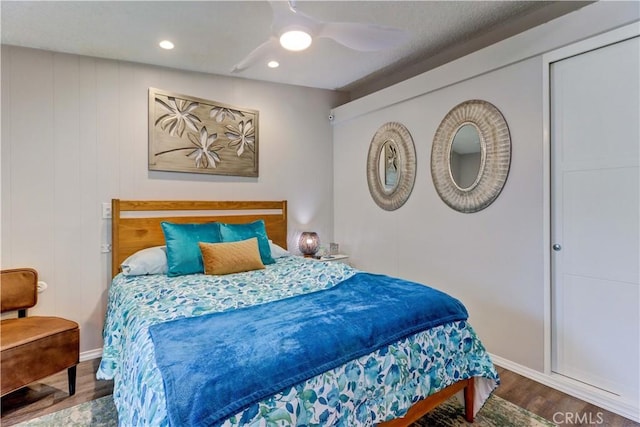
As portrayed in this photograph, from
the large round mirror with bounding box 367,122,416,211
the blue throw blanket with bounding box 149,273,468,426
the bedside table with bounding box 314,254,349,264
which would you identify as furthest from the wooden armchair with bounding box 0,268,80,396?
the large round mirror with bounding box 367,122,416,211

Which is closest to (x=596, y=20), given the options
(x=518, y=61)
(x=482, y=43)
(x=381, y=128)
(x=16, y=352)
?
(x=518, y=61)

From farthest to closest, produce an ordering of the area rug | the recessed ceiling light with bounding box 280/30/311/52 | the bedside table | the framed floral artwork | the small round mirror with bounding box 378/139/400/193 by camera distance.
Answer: the bedside table, the small round mirror with bounding box 378/139/400/193, the framed floral artwork, the area rug, the recessed ceiling light with bounding box 280/30/311/52

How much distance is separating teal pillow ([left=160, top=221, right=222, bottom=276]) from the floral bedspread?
143 mm

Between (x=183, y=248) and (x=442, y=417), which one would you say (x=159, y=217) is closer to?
(x=183, y=248)

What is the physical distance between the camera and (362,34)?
6.15 feet

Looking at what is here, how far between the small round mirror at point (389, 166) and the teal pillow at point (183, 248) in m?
1.95

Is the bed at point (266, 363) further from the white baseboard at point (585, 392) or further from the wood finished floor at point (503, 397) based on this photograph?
the white baseboard at point (585, 392)

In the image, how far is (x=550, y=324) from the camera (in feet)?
7.72

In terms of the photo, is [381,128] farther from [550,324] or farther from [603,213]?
[550,324]

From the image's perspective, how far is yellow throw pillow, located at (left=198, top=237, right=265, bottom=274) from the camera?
8.72 feet

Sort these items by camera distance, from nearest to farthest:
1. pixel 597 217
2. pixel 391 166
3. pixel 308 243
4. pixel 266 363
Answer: pixel 266 363
pixel 597 217
pixel 391 166
pixel 308 243

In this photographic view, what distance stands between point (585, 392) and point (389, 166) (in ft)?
8.02

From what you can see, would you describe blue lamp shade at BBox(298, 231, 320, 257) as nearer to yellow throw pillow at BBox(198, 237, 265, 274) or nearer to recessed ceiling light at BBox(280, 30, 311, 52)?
yellow throw pillow at BBox(198, 237, 265, 274)

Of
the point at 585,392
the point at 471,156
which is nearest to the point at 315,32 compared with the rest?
the point at 471,156
